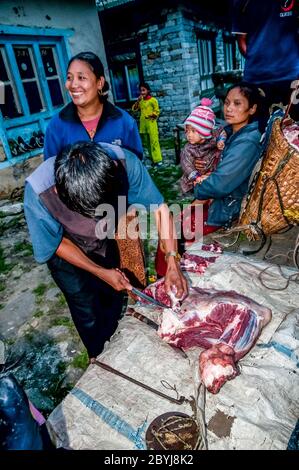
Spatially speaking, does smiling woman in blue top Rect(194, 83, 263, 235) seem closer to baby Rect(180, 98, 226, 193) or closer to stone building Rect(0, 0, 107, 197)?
baby Rect(180, 98, 226, 193)

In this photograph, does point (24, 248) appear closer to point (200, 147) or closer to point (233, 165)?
point (200, 147)

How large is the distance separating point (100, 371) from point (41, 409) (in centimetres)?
75

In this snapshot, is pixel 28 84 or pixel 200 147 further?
pixel 28 84

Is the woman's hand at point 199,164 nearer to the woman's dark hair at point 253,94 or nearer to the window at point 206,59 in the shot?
the woman's dark hair at point 253,94

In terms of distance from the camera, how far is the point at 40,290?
145 inches

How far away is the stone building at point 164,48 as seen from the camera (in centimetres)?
918

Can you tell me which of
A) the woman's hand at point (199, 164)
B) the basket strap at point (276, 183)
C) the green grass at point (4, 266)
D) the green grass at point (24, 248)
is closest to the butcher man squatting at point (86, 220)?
the basket strap at point (276, 183)

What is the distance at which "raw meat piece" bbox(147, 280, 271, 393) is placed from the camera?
6.13 feet

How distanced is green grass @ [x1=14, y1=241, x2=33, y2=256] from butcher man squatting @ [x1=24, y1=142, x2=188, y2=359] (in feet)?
7.50

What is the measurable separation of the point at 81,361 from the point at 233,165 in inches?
85.9

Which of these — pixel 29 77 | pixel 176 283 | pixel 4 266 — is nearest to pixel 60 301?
pixel 4 266

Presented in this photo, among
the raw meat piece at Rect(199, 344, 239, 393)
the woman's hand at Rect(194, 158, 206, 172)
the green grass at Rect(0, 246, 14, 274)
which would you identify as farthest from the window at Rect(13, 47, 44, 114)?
the raw meat piece at Rect(199, 344, 239, 393)

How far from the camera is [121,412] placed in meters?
1.72
